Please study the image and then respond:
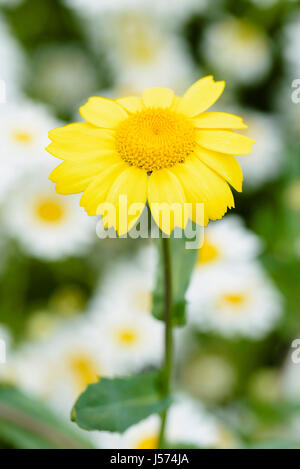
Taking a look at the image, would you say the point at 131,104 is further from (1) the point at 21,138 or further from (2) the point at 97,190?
(1) the point at 21,138

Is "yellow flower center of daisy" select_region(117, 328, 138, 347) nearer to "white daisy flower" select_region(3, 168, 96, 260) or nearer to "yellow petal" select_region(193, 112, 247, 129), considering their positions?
→ "white daisy flower" select_region(3, 168, 96, 260)

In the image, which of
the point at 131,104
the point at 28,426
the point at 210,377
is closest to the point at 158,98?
the point at 131,104

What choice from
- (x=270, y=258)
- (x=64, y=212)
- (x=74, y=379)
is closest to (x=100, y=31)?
(x=64, y=212)

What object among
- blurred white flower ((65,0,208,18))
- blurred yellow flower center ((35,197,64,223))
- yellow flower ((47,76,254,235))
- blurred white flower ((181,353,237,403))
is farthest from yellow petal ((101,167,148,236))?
blurred white flower ((65,0,208,18))

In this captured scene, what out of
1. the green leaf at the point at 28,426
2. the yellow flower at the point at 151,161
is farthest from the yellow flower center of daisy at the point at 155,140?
the green leaf at the point at 28,426

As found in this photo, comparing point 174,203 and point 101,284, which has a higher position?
point 101,284

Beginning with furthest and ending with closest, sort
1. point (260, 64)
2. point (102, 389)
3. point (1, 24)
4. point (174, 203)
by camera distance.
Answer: point (260, 64), point (1, 24), point (102, 389), point (174, 203)
